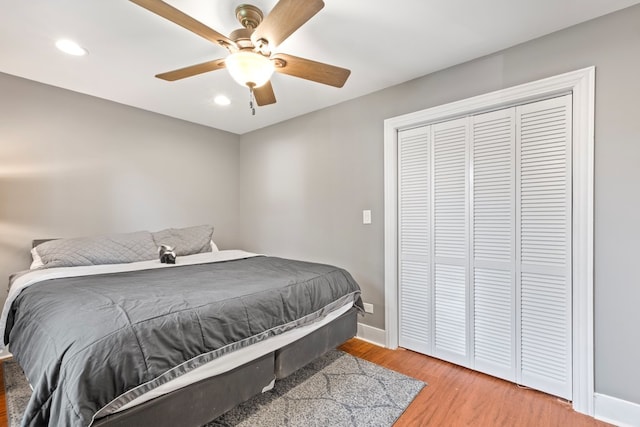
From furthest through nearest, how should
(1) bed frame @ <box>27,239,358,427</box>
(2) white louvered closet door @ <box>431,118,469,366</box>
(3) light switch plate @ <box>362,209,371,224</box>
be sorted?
(3) light switch plate @ <box>362,209,371,224</box> < (2) white louvered closet door @ <box>431,118,469,366</box> < (1) bed frame @ <box>27,239,358,427</box>

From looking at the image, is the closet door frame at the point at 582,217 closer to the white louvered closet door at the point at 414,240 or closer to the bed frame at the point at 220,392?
the white louvered closet door at the point at 414,240

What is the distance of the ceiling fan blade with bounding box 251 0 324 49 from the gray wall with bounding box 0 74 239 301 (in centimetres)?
230

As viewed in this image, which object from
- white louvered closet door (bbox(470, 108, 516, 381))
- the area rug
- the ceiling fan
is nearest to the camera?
the ceiling fan

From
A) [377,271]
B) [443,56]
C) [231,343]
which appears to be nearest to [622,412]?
[377,271]

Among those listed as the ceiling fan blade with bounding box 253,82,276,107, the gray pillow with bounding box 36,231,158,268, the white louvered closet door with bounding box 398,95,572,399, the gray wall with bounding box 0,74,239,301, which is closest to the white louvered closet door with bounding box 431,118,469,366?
the white louvered closet door with bounding box 398,95,572,399

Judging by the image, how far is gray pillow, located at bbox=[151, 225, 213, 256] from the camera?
3.03m

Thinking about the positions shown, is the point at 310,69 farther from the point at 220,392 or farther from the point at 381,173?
the point at 220,392

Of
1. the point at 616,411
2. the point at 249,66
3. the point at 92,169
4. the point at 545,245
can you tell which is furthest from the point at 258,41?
the point at 616,411

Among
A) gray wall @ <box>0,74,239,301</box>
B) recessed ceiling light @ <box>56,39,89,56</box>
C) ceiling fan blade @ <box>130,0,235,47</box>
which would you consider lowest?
gray wall @ <box>0,74,239,301</box>

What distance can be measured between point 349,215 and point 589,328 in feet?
6.21

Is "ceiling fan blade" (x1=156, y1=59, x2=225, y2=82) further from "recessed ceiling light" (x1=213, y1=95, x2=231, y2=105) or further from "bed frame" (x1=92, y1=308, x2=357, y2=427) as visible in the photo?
"bed frame" (x1=92, y1=308, x2=357, y2=427)

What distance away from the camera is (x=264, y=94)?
209 cm

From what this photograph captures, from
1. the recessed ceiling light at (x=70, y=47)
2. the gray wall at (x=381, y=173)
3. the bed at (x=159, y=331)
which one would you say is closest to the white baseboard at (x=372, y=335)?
the gray wall at (x=381, y=173)

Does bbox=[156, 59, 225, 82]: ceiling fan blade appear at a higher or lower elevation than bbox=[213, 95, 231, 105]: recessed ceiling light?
lower
